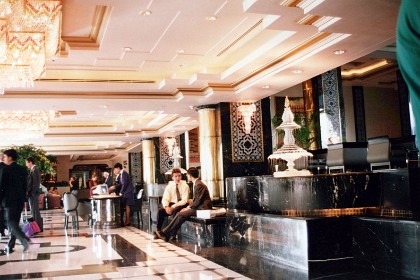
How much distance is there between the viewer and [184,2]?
5.82m

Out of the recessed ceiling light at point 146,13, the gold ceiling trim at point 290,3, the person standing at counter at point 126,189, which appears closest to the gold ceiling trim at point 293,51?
the gold ceiling trim at point 290,3

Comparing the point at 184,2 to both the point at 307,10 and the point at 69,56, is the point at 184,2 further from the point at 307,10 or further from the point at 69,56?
the point at 69,56

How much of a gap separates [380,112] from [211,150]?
8.58 m

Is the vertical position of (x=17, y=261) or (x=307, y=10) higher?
(x=307, y=10)

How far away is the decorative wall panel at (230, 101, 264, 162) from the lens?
11047mm

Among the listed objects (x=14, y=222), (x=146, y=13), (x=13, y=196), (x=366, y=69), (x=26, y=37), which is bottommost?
(x=14, y=222)

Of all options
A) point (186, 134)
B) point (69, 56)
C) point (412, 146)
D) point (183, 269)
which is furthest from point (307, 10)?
point (186, 134)

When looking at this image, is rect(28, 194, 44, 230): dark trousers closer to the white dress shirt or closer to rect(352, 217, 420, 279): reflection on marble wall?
the white dress shirt

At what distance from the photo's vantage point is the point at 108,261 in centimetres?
620

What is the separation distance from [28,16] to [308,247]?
4271 mm

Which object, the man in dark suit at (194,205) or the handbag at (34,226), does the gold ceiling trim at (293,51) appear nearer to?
the man in dark suit at (194,205)

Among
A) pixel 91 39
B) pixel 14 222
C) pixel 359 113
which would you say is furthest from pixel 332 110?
pixel 14 222

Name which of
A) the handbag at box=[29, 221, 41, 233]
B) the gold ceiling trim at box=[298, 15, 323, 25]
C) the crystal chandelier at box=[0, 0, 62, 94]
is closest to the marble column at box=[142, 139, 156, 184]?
the handbag at box=[29, 221, 41, 233]

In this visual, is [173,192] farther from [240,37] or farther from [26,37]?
[26,37]
